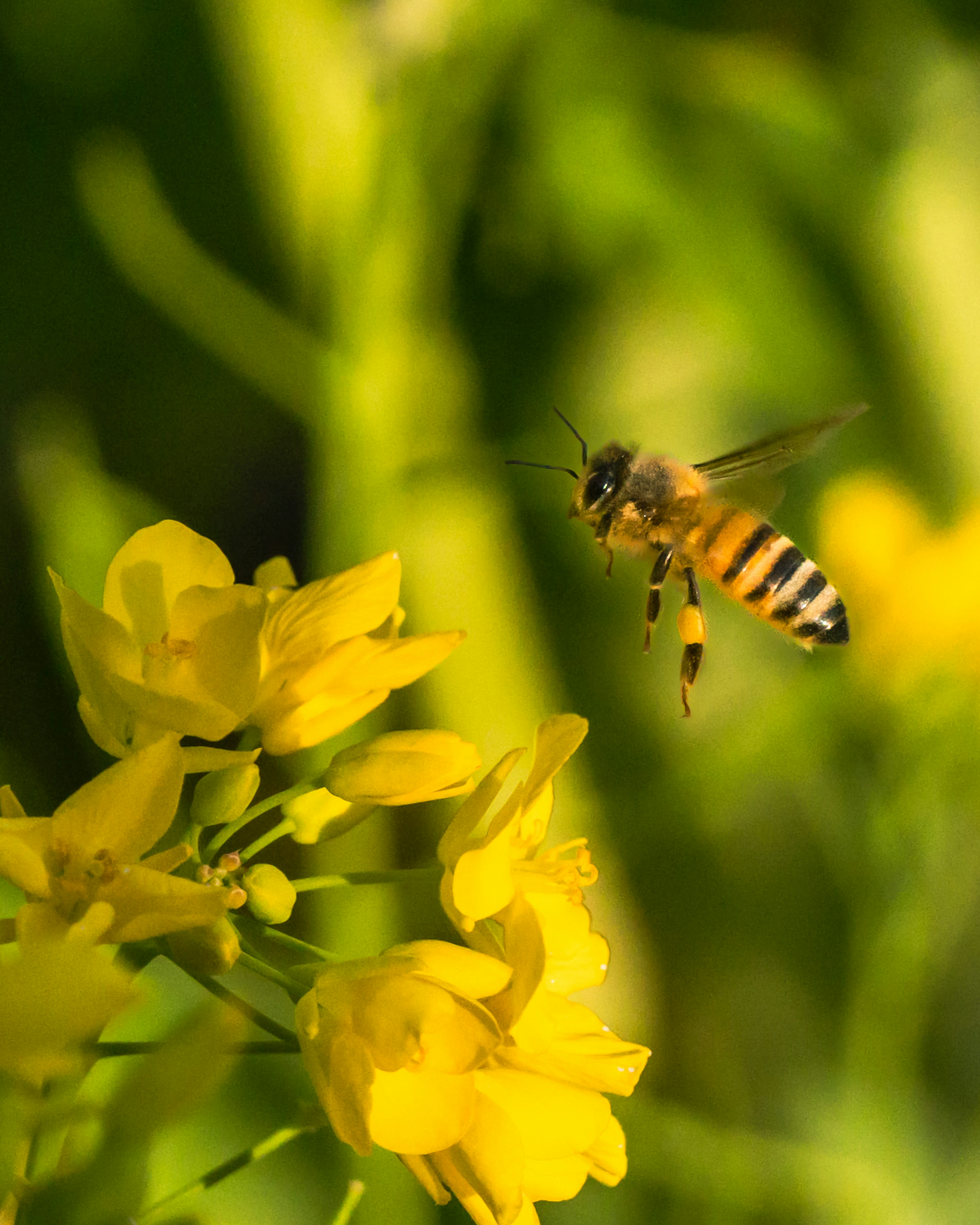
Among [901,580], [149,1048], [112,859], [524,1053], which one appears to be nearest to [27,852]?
[112,859]

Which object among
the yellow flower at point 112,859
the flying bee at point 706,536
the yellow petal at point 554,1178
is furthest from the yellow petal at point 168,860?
the flying bee at point 706,536

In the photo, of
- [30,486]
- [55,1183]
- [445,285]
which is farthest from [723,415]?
[55,1183]

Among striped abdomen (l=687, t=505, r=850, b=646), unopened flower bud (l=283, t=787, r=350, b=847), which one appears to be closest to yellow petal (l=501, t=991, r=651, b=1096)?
unopened flower bud (l=283, t=787, r=350, b=847)

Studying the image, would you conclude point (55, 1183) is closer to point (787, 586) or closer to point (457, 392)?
point (787, 586)

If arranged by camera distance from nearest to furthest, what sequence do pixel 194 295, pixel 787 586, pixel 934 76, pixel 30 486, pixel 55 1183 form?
pixel 55 1183 → pixel 787 586 → pixel 30 486 → pixel 194 295 → pixel 934 76

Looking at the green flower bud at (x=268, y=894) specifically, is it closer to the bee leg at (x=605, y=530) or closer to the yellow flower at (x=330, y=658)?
the yellow flower at (x=330, y=658)

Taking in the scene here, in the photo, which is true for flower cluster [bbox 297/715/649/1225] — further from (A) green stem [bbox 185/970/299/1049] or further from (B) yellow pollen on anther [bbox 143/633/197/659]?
(B) yellow pollen on anther [bbox 143/633/197/659]

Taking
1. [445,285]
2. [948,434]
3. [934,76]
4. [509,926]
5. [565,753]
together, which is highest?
[934,76]

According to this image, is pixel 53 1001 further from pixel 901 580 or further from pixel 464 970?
pixel 901 580
